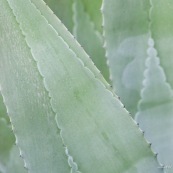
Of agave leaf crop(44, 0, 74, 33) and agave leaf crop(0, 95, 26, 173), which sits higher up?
agave leaf crop(44, 0, 74, 33)

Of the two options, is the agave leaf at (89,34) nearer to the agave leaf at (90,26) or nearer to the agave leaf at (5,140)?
the agave leaf at (90,26)

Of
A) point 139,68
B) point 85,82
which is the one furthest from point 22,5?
point 139,68

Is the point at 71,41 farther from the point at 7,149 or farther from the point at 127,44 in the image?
the point at 7,149

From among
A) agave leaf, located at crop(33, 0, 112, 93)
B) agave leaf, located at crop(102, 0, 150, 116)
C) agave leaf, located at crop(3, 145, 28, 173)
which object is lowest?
agave leaf, located at crop(3, 145, 28, 173)

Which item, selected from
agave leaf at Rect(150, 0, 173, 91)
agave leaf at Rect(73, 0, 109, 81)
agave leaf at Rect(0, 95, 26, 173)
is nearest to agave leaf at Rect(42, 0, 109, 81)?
agave leaf at Rect(73, 0, 109, 81)

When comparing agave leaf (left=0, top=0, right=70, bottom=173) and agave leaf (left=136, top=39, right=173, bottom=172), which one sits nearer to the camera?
agave leaf (left=0, top=0, right=70, bottom=173)

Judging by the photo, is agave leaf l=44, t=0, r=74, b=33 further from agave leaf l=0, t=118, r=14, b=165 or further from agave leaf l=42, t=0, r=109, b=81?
agave leaf l=0, t=118, r=14, b=165
